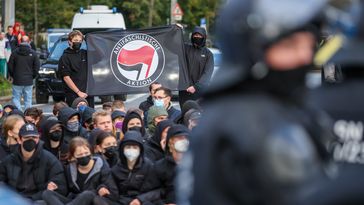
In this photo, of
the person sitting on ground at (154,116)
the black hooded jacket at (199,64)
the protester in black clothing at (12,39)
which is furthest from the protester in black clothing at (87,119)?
the protester in black clothing at (12,39)

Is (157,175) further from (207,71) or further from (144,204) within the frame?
(207,71)

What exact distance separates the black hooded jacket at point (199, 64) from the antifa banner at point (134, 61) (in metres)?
0.11

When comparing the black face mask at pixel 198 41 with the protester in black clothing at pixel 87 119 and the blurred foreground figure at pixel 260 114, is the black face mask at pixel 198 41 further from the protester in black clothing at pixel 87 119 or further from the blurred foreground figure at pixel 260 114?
the blurred foreground figure at pixel 260 114

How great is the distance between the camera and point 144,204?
9.03m

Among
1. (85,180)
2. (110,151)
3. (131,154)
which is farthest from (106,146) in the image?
(131,154)

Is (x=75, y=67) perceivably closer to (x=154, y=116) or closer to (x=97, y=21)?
(x=154, y=116)

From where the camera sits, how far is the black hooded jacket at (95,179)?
931 cm

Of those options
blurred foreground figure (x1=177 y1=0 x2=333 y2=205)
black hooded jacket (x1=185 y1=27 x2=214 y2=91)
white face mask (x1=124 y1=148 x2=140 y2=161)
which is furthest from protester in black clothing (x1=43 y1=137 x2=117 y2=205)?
blurred foreground figure (x1=177 y1=0 x2=333 y2=205)

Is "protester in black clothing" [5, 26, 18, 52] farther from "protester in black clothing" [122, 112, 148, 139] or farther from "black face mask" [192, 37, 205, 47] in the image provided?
"protester in black clothing" [122, 112, 148, 139]

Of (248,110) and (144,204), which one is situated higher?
(248,110)

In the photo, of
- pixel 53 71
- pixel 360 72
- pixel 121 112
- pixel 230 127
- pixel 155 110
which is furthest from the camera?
pixel 53 71

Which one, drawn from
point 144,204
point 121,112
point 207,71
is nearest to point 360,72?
point 144,204

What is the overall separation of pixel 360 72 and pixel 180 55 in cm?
1202

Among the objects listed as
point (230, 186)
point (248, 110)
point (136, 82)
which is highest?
point (248, 110)
